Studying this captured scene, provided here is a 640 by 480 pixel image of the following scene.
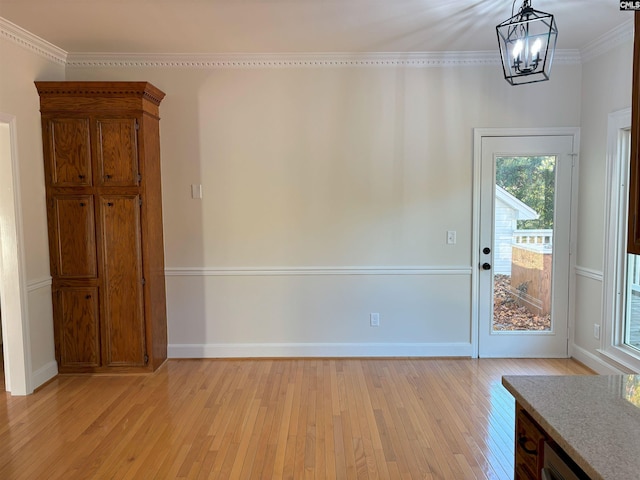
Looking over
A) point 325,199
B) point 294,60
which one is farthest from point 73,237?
point 294,60

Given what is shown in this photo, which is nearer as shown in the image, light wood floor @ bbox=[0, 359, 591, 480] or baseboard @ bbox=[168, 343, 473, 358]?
light wood floor @ bbox=[0, 359, 591, 480]

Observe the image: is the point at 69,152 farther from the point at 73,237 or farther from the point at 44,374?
the point at 44,374

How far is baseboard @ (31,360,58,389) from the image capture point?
11.2 feet

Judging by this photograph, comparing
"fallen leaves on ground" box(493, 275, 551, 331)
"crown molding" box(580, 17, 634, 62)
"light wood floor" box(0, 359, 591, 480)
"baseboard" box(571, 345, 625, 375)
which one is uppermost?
"crown molding" box(580, 17, 634, 62)

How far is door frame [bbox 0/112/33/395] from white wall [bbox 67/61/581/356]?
114cm

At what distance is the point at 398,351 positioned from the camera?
4.07 metres

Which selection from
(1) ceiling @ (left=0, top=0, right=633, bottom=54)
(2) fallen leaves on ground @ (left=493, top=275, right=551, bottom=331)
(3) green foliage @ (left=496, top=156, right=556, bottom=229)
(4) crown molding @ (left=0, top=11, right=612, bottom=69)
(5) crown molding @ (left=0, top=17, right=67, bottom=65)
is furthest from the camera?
(2) fallen leaves on ground @ (left=493, top=275, right=551, bottom=331)

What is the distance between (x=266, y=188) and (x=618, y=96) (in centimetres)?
306

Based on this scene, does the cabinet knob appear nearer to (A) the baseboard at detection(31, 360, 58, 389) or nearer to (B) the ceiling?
(B) the ceiling

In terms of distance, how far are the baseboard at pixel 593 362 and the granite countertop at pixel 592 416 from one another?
A: 2372 millimetres

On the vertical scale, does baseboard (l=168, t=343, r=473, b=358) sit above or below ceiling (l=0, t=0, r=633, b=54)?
below

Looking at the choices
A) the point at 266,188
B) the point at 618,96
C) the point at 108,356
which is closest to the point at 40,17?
the point at 266,188

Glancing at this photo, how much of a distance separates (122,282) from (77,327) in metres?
0.57

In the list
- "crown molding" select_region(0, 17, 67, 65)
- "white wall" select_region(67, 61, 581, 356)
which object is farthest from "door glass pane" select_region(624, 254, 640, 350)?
"crown molding" select_region(0, 17, 67, 65)
